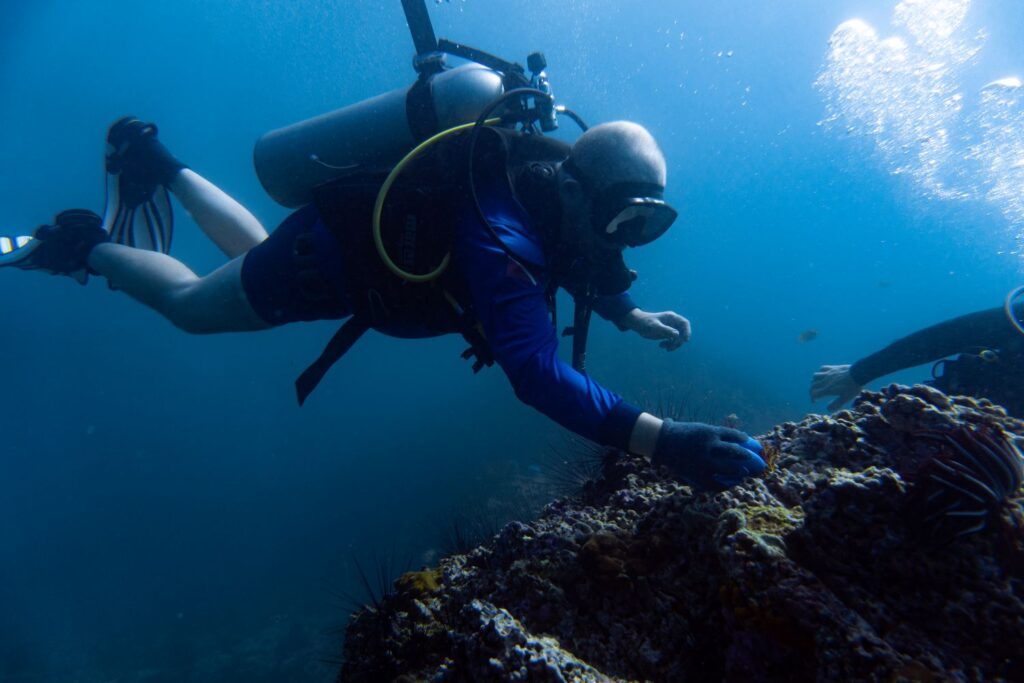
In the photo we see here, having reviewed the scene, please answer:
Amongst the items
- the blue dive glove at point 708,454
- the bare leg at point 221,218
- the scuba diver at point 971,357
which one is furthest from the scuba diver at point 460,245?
the scuba diver at point 971,357

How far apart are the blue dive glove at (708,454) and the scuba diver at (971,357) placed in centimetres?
292

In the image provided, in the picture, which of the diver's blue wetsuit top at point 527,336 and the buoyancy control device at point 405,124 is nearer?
the diver's blue wetsuit top at point 527,336

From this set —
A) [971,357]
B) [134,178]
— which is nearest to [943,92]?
[971,357]

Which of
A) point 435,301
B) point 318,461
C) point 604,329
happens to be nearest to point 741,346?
point 604,329

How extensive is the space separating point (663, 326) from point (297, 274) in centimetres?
298

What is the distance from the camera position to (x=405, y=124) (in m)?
3.82

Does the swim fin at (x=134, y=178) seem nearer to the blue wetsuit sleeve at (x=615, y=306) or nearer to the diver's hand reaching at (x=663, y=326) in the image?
the blue wetsuit sleeve at (x=615, y=306)

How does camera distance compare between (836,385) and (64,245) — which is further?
(64,245)

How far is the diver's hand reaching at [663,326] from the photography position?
161 inches

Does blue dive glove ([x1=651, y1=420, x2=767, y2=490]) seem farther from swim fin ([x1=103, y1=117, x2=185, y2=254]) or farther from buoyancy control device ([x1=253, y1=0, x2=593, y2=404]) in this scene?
swim fin ([x1=103, y1=117, x2=185, y2=254])

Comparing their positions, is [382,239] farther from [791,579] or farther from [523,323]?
[791,579]

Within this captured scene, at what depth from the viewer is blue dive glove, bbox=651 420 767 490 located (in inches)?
82.0

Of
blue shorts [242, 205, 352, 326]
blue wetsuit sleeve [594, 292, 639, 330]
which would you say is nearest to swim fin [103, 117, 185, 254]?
blue shorts [242, 205, 352, 326]

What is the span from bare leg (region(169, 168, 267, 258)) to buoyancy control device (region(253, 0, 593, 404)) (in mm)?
803
